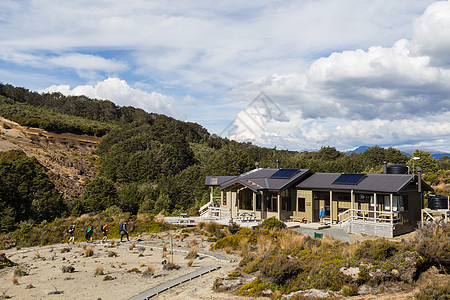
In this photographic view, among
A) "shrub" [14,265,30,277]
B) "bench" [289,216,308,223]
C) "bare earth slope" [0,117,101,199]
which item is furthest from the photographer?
"bare earth slope" [0,117,101,199]

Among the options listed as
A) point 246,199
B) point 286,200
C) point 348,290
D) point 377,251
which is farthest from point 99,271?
point 286,200

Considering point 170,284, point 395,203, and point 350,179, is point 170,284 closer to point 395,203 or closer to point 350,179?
point 350,179

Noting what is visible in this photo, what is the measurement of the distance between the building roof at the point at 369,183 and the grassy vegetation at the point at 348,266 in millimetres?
9790

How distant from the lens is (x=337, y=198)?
2605 cm

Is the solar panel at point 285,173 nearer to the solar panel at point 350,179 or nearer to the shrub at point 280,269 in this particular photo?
the solar panel at point 350,179

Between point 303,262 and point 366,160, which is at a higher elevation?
point 366,160

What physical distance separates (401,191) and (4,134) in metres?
70.6

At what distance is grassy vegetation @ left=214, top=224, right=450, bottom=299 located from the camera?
36.5ft

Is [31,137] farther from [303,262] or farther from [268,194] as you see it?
[303,262]

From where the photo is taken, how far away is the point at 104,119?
106 m

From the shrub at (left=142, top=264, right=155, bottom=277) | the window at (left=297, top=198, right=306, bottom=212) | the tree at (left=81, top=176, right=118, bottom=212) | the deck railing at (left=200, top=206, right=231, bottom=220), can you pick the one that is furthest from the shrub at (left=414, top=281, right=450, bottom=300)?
the tree at (left=81, top=176, right=118, bottom=212)

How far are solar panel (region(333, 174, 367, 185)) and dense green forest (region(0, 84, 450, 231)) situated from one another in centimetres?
1655

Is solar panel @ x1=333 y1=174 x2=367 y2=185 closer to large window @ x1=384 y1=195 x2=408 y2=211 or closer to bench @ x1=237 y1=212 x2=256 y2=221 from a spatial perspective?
large window @ x1=384 y1=195 x2=408 y2=211

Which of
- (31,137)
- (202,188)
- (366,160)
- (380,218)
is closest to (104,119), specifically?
(31,137)
